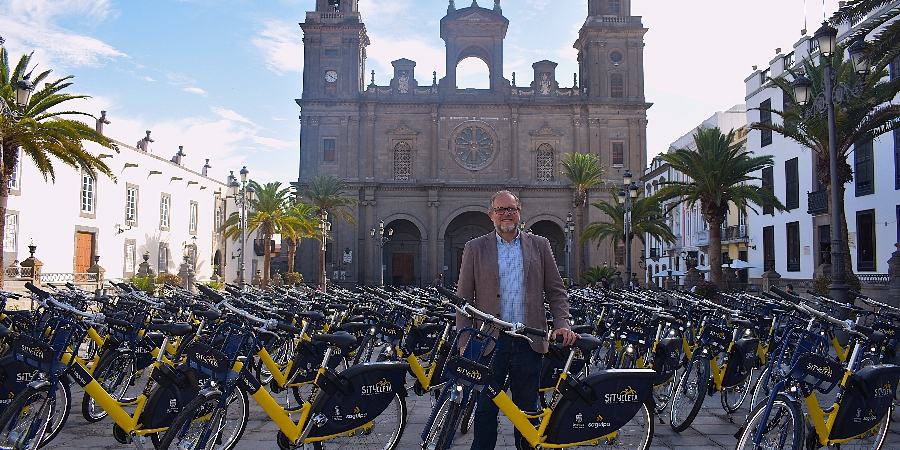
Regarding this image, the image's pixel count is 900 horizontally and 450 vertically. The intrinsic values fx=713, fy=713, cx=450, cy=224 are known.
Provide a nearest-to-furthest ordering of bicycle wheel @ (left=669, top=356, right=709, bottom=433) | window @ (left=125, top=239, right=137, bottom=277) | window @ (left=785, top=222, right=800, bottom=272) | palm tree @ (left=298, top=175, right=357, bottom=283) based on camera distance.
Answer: bicycle wheel @ (left=669, top=356, right=709, bottom=433) → window @ (left=785, top=222, right=800, bottom=272) → window @ (left=125, top=239, right=137, bottom=277) → palm tree @ (left=298, top=175, right=357, bottom=283)

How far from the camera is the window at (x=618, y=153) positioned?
47.4 meters

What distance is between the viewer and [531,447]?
14.7 ft

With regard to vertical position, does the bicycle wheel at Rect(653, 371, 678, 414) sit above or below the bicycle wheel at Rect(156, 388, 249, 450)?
below

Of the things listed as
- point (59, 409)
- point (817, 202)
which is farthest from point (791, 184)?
point (59, 409)

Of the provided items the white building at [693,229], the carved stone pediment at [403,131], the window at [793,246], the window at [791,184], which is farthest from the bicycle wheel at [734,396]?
the carved stone pediment at [403,131]

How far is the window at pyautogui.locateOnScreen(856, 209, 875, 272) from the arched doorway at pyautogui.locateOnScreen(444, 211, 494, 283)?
2633 cm

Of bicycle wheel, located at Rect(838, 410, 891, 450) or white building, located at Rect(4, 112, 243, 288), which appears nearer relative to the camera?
bicycle wheel, located at Rect(838, 410, 891, 450)

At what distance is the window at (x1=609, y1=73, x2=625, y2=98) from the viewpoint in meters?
48.2

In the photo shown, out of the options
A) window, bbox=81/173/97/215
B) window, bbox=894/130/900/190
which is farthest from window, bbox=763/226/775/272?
window, bbox=81/173/97/215

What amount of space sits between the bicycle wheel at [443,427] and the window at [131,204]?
3492 centimetres

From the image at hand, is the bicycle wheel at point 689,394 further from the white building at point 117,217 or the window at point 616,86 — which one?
the window at point 616,86

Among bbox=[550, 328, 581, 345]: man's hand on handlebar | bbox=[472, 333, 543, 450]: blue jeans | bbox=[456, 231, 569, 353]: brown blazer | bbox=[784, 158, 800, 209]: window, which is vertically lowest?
bbox=[472, 333, 543, 450]: blue jeans

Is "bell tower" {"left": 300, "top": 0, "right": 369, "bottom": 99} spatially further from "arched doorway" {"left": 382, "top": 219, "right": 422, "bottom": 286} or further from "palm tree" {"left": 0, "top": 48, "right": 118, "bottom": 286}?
"palm tree" {"left": 0, "top": 48, "right": 118, "bottom": 286}

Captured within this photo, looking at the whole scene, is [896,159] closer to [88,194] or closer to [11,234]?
[11,234]
